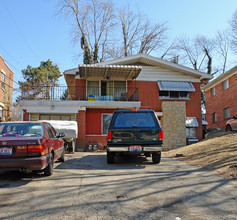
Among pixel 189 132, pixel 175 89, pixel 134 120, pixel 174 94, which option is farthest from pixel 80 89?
pixel 134 120

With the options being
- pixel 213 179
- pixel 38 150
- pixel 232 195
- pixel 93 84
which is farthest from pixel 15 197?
pixel 93 84

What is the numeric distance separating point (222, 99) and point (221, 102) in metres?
0.41

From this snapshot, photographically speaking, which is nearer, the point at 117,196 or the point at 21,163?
the point at 117,196

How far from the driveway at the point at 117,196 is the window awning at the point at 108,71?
950 centimetres

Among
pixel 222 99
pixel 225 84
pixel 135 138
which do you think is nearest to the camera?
pixel 135 138

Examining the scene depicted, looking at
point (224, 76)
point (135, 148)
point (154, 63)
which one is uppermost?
point (224, 76)

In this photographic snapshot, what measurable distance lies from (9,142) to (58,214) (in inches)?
103

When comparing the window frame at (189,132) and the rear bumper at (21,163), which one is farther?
the window frame at (189,132)

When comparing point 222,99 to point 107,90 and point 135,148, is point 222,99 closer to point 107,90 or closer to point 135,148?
point 107,90

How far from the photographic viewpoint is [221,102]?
2433cm

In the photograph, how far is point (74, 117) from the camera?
15.7 metres

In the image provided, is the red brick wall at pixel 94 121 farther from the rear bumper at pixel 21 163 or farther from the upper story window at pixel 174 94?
the rear bumper at pixel 21 163

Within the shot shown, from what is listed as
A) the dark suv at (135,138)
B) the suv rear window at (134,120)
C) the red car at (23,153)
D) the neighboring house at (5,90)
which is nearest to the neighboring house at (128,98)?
the suv rear window at (134,120)

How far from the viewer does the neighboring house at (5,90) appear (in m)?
22.3
